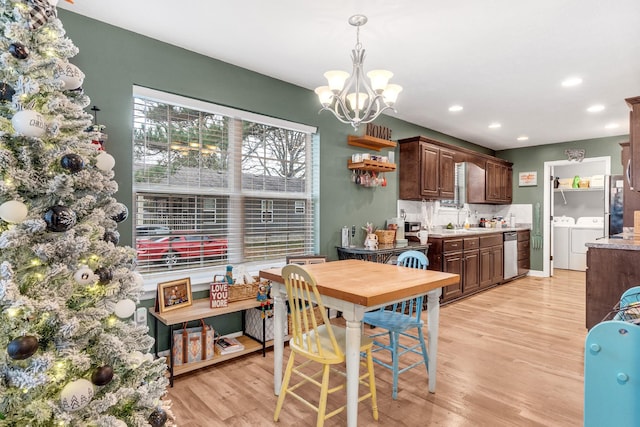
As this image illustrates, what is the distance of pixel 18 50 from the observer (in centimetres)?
116

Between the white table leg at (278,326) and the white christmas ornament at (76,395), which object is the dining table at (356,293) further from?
the white christmas ornament at (76,395)

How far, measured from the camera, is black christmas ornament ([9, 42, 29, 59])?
3.80 feet

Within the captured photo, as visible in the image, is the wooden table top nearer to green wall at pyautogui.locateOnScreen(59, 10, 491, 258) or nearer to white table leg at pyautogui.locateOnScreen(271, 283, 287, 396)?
white table leg at pyautogui.locateOnScreen(271, 283, 287, 396)

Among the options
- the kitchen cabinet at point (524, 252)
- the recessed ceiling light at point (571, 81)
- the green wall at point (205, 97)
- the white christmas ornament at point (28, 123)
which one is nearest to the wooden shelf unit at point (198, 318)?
the green wall at point (205, 97)

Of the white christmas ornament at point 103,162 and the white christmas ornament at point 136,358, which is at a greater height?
the white christmas ornament at point 103,162

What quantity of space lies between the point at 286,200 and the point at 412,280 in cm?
195

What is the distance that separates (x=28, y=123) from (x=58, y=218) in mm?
311

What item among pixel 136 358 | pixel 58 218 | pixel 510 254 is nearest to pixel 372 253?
pixel 136 358

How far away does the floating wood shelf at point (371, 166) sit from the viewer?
4223 millimetres

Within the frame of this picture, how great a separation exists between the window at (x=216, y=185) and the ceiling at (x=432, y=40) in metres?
0.53

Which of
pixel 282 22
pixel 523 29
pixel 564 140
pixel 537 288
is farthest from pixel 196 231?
pixel 564 140

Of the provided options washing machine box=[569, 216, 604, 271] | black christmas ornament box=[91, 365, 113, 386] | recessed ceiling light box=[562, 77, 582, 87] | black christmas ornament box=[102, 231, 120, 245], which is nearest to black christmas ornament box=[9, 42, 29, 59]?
black christmas ornament box=[102, 231, 120, 245]

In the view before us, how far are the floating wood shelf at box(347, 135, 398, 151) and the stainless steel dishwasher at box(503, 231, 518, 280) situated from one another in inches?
121

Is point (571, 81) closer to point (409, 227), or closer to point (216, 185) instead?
point (409, 227)
